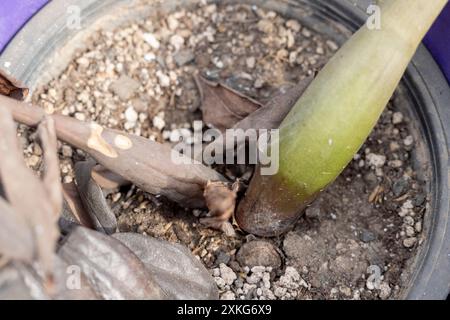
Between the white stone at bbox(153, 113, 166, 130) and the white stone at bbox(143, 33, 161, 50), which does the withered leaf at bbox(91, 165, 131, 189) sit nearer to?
the white stone at bbox(153, 113, 166, 130)

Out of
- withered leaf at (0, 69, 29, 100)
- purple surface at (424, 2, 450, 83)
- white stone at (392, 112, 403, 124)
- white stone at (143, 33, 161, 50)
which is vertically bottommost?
withered leaf at (0, 69, 29, 100)

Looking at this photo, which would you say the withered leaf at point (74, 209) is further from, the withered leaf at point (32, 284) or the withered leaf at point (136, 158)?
the withered leaf at point (32, 284)

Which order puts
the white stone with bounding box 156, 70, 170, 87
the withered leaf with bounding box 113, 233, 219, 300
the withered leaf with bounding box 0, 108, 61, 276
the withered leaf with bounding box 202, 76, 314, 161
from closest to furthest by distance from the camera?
the withered leaf with bounding box 0, 108, 61, 276, the withered leaf with bounding box 113, 233, 219, 300, the withered leaf with bounding box 202, 76, 314, 161, the white stone with bounding box 156, 70, 170, 87

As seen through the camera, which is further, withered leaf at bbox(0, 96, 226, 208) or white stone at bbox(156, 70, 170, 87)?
white stone at bbox(156, 70, 170, 87)

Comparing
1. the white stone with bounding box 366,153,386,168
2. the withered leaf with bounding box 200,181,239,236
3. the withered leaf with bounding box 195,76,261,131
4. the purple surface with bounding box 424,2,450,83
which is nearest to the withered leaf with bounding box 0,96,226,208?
the withered leaf with bounding box 200,181,239,236

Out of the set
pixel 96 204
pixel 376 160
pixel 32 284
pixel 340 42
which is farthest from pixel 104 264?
pixel 340 42

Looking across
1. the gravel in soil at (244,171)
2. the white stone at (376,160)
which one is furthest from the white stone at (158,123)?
the white stone at (376,160)

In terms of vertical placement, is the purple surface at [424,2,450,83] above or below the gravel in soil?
above

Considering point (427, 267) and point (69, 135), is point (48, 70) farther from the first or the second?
point (427, 267)

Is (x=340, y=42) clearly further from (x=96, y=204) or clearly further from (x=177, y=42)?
(x=96, y=204)
